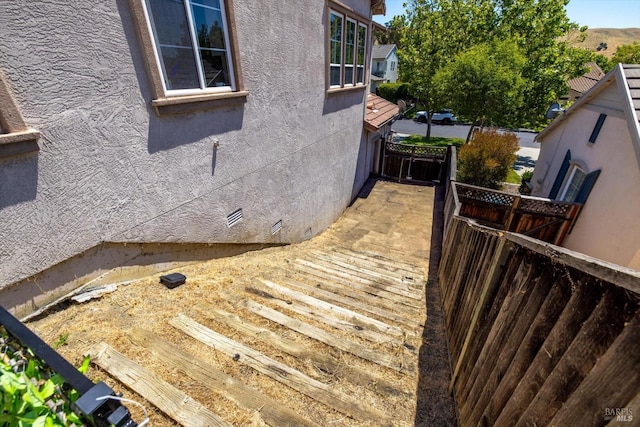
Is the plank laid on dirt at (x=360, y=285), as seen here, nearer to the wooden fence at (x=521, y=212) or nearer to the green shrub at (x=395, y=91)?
the wooden fence at (x=521, y=212)

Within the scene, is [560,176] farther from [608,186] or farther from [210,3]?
[210,3]

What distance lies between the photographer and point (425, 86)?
1978cm

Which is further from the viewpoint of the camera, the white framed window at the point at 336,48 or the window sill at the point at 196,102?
the white framed window at the point at 336,48

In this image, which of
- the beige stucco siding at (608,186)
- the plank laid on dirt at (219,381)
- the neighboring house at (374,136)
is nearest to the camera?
the plank laid on dirt at (219,381)

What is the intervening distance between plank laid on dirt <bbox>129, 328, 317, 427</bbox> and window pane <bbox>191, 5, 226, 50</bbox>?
3.64 m

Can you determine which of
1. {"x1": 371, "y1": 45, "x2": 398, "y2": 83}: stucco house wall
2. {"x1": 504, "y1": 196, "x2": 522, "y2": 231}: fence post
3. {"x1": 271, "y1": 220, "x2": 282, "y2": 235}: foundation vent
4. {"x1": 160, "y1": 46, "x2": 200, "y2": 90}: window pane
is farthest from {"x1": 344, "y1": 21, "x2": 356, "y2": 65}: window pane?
{"x1": 371, "y1": 45, "x2": 398, "y2": 83}: stucco house wall

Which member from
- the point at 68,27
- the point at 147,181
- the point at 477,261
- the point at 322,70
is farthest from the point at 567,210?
the point at 68,27

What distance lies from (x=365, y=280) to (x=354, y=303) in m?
1.08

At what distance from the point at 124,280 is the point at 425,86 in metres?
21.5

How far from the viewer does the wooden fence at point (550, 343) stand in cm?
112

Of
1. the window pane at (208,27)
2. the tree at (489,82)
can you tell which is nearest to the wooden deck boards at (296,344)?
the window pane at (208,27)

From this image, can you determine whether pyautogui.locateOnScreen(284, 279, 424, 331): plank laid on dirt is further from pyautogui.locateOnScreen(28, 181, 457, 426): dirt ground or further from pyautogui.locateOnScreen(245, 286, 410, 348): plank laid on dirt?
pyautogui.locateOnScreen(245, 286, 410, 348): plank laid on dirt

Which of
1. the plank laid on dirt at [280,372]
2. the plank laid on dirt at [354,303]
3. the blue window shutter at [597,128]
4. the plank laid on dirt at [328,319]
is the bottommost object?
the plank laid on dirt at [354,303]

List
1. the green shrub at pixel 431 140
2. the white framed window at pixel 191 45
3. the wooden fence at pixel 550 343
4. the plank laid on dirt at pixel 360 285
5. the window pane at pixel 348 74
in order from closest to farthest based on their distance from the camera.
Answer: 1. the wooden fence at pixel 550 343
2. the white framed window at pixel 191 45
3. the plank laid on dirt at pixel 360 285
4. the window pane at pixel 348 74
5. the green shrub at pixel 431 140
